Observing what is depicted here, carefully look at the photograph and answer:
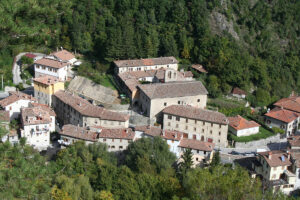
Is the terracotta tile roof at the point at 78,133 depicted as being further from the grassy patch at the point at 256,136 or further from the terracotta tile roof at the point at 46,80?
the grassy patch at the point at 256,136

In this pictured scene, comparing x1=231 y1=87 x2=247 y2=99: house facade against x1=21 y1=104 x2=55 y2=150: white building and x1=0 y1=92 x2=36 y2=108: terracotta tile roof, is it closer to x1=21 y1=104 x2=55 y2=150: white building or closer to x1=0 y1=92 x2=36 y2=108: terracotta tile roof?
x1=21 y1=104 x2=55 y2=150: white building

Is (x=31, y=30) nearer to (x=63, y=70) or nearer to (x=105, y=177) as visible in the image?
Result: (x=105, y=177)

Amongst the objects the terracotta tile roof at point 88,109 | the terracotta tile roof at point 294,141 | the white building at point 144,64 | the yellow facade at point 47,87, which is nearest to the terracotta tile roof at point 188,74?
the white building at point 144,64

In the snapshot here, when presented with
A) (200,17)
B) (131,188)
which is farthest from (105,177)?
(200,17)

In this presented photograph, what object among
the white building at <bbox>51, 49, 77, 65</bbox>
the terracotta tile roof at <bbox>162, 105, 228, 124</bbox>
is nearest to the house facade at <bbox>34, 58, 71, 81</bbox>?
the white building at <bbox>51, 49, 77, 65</bbox>

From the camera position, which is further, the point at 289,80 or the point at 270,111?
the point at 289,80

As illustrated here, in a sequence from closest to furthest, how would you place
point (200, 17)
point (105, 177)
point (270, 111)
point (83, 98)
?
point (105, 177)
point (83, 98)
point (270, 111)
point (200, 17)
